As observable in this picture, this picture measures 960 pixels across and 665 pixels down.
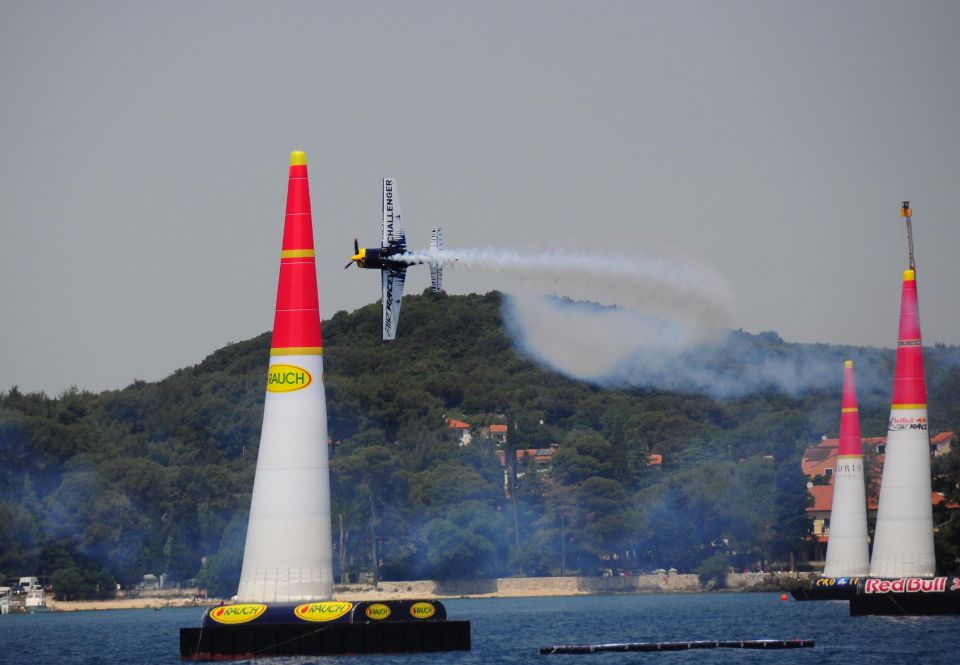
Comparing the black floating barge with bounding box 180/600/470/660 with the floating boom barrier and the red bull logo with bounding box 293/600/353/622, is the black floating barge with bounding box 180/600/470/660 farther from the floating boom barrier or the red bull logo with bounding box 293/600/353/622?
the floating boom barrier

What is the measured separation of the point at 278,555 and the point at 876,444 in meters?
81.2

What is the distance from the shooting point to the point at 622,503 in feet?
372

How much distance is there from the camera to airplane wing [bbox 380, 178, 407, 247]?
171ft

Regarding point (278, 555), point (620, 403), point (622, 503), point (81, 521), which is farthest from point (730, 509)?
point (278, 555)

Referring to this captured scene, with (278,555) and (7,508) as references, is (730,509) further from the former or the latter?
(278,555)

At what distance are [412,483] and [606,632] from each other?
176ft

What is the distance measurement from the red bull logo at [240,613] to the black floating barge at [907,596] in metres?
25.4

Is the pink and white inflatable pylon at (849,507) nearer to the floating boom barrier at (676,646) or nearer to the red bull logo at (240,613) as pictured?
the floating boom barrier at (676,646)

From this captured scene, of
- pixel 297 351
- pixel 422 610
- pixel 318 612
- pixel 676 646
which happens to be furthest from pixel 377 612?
pixel 676 646

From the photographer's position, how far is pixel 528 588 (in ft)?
357

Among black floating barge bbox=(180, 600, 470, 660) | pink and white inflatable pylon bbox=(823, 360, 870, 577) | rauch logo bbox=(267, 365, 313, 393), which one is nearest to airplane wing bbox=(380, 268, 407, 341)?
rauch logo bbox=(267, 365, 313, 393)

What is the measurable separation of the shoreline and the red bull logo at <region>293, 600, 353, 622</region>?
214 feet

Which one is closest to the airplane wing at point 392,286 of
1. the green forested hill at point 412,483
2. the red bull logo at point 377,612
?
the red bull logo at point 377,612

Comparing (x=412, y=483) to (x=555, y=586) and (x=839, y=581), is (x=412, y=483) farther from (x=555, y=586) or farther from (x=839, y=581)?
(x=839, y=581)
